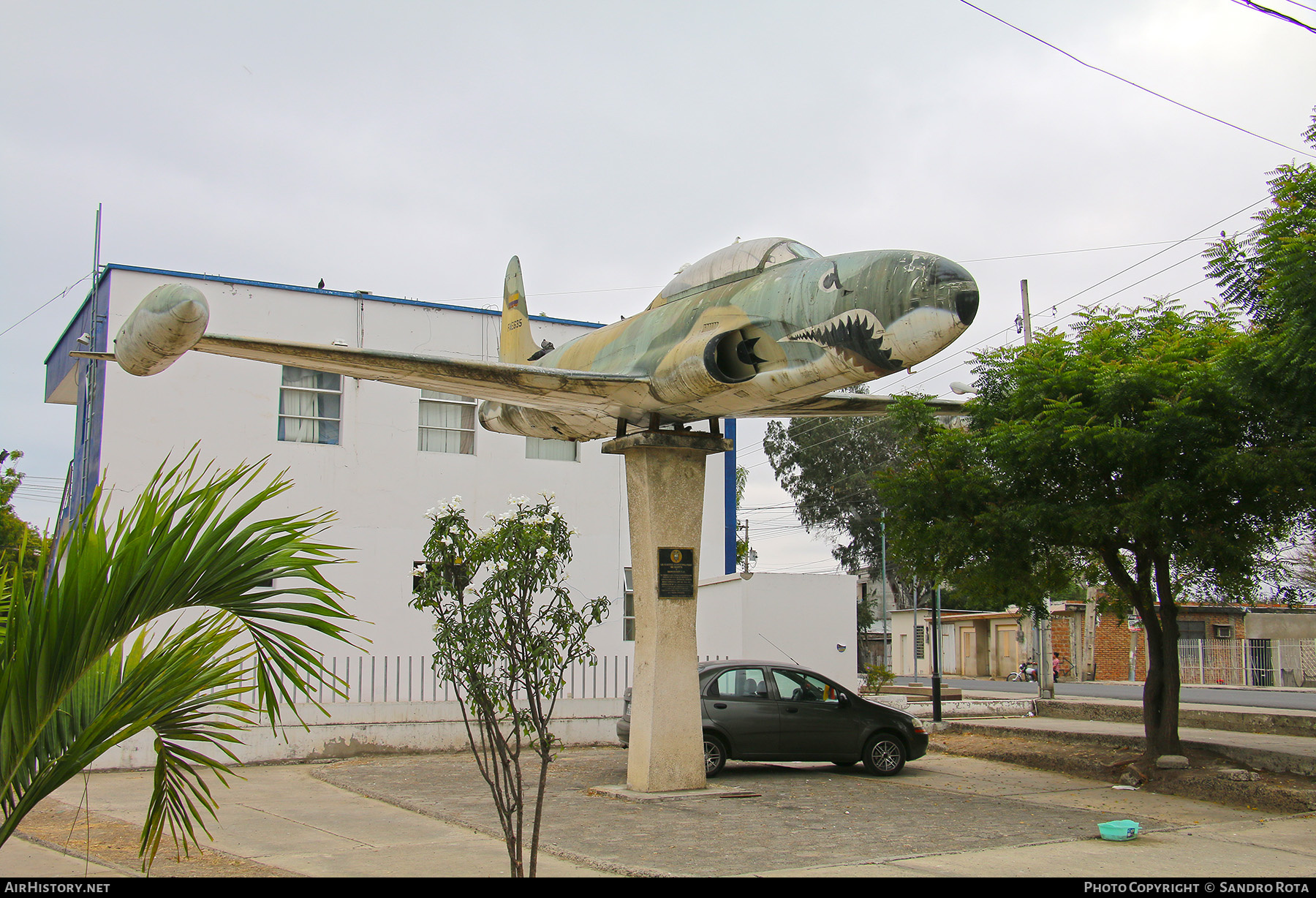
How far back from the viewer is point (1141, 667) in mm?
47344

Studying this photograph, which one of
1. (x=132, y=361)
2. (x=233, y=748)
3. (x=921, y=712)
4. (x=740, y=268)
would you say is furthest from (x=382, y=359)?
(x=921, y=712)

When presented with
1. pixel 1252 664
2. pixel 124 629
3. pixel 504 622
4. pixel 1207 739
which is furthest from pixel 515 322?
pixel 1252 664

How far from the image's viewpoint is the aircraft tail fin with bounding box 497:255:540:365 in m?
15.8

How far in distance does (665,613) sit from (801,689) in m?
2.94

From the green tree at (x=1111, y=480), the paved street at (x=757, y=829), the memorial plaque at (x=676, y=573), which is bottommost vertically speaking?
the paved street at (x=757, y=829)

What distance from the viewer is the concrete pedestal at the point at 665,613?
1198 cm

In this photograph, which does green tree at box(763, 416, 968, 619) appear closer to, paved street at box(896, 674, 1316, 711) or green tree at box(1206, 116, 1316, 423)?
paved street at box(896, 674, 1316, 711)

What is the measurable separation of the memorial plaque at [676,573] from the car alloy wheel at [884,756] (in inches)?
150

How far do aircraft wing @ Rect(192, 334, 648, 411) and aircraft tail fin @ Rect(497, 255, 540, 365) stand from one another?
3508 millimetres

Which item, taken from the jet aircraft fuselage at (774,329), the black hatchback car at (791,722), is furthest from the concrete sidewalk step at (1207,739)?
the jet aircraft fuselage at (774,329)

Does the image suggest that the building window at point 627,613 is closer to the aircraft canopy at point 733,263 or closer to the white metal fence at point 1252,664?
the aircraft canopy at point 733,263

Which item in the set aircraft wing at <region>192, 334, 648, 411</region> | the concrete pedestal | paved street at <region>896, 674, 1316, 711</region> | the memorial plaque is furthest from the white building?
paved street at <region>896, 674, 1316, 711</region>

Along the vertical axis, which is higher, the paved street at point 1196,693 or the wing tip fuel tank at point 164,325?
the wing tip fuel tank at point 164,325

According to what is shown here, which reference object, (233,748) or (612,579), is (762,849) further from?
(612,579)
